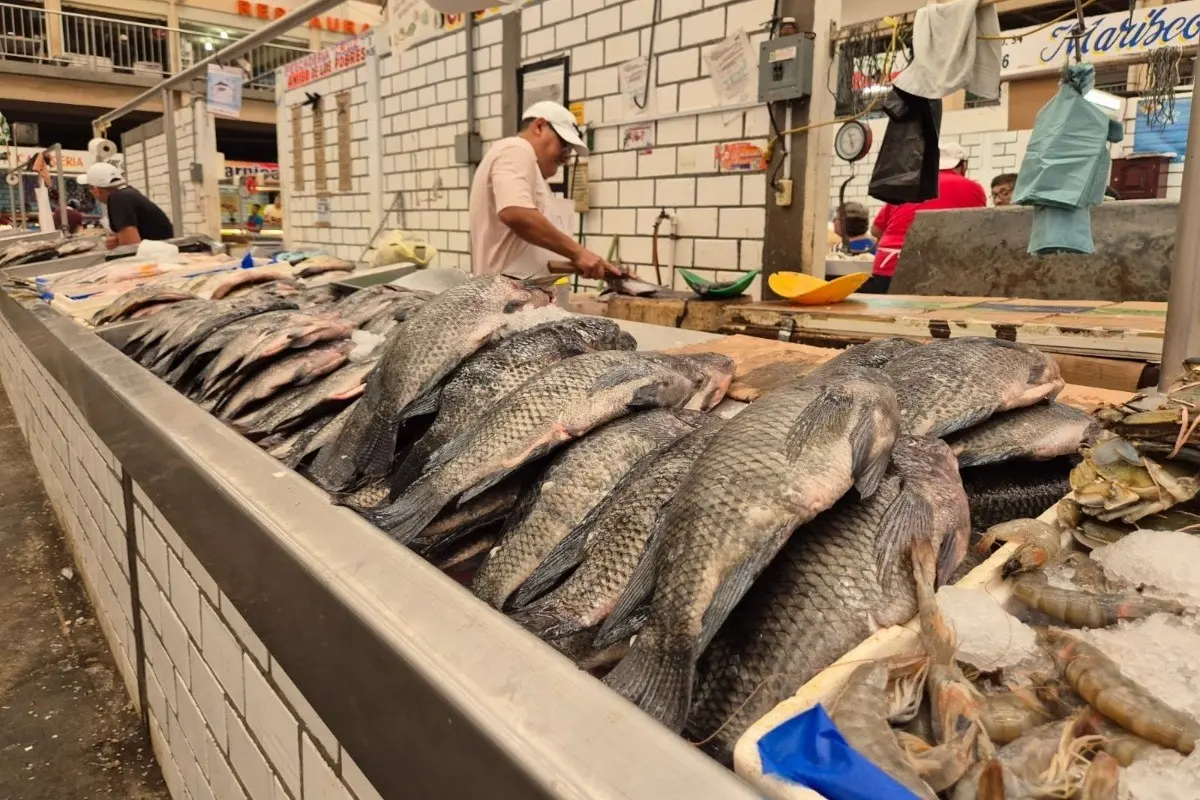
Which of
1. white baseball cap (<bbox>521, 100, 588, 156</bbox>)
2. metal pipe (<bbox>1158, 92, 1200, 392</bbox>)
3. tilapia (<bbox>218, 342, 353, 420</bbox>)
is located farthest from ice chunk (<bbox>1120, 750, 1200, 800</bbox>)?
white baseball cap (<bbox>521, 100, 588, 156</bbox>)

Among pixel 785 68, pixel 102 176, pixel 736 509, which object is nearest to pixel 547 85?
pixel 785 68

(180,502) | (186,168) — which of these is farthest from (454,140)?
(186,168)

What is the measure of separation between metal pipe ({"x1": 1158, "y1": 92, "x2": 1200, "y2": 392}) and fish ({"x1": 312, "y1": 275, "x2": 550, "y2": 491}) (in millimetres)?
1423

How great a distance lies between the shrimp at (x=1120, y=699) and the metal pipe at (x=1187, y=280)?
3.98 feet

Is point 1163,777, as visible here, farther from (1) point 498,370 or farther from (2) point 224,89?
(2) point 224,89

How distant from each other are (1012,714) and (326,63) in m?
11.2

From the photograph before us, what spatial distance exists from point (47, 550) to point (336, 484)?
3.66 m

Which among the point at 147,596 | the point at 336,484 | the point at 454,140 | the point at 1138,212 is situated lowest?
the point at 147,596

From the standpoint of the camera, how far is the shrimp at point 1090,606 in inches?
35.5

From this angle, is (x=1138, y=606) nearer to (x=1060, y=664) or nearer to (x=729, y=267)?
(x=1060, y=664)

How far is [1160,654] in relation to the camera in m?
0.83

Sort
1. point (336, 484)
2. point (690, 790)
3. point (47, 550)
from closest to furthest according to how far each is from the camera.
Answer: point (690, 790)
point (336, 484)
point (47, 550)

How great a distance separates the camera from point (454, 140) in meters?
8.12

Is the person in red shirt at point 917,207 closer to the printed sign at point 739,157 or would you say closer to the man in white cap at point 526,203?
the printed sign at point 739,157
